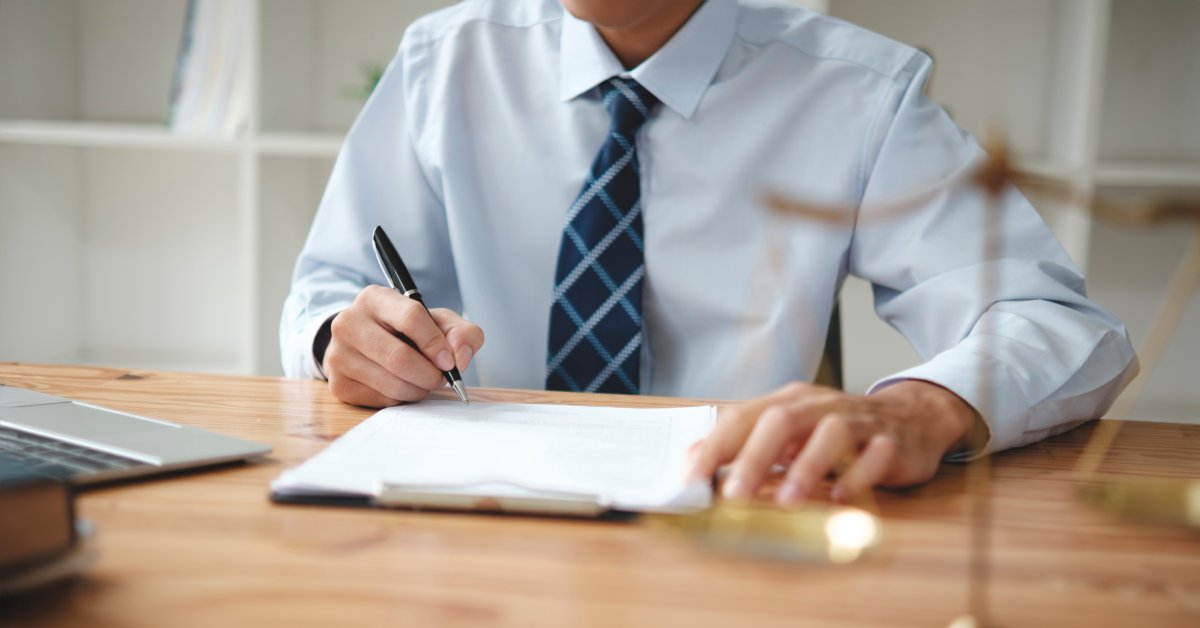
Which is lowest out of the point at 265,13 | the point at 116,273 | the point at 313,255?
the point at 116,273

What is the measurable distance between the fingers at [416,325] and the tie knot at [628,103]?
0.40 metres

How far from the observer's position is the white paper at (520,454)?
60 centimetres

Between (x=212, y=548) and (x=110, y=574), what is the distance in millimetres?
52

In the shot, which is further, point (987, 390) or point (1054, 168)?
point (1054, 168)

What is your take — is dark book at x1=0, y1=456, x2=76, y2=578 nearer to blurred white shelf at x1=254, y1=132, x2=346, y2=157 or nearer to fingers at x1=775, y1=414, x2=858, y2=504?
fingers at x1=775, y1=414, x2=858, y2=504

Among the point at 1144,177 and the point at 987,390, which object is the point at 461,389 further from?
the point at 1144,177

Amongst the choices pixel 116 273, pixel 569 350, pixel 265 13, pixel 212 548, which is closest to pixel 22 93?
pixel 116 273

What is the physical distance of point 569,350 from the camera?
1.14 meters

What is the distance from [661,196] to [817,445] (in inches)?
24.5

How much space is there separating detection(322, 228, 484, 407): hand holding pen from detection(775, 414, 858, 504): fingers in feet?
1.18

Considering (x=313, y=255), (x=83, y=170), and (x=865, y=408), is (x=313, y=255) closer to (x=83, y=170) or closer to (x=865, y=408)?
(x=865, y=408)

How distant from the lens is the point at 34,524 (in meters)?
A: 0.42

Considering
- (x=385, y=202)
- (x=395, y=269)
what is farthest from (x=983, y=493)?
(x=385, y=202)

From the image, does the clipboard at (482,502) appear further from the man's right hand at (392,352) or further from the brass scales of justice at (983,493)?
the man's right hand at (392,352)
